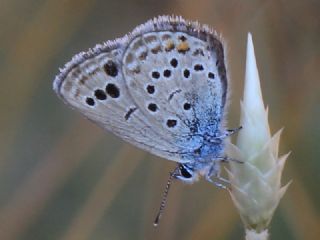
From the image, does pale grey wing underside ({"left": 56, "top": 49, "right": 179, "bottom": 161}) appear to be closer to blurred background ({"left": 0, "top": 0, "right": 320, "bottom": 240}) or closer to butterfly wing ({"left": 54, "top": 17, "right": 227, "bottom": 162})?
butterfly wing ({"left": 54, "top": 17, "right": 227, "bottom": 162})

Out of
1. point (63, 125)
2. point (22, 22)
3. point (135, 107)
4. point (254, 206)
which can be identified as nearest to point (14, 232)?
point (63, 125)

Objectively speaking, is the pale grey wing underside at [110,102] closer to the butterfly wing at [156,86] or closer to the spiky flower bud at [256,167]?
the butterfly wing at [156,86]

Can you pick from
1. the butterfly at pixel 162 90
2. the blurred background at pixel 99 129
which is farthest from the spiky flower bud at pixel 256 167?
the blurred background at pixel 99 129

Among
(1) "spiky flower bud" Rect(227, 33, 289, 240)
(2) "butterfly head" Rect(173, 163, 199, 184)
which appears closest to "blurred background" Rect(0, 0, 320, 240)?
(2) "butterfly head" Rect(173, 163, 199, 184)

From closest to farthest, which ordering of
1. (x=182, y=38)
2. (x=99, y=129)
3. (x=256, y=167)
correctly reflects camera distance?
(x=256, y=167), (x=182, y=38), (x=99, y=129)

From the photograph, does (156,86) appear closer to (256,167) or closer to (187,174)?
(187,174)

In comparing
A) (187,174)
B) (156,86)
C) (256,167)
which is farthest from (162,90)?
(256,167)

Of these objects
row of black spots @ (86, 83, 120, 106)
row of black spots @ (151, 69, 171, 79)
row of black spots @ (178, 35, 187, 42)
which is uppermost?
row of black spots @ (178, 35, 187, 42)
